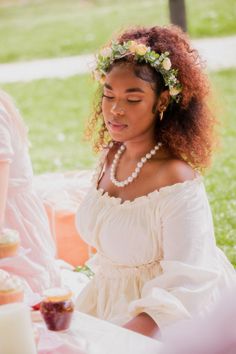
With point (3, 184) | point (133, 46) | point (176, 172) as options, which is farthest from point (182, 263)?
point (3, 184)

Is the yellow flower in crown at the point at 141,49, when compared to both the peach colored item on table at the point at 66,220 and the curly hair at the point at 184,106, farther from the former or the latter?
the peach colored item on table at the point at 66,220

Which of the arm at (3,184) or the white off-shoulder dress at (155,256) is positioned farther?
the arm at (3,184)

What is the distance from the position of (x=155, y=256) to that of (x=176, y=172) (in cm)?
27

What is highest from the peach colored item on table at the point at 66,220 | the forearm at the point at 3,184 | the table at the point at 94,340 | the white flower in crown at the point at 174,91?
the white flower in crown at the point at 174,91

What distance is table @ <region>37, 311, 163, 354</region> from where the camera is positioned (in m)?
2.19

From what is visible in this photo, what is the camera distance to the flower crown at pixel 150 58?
107 inches

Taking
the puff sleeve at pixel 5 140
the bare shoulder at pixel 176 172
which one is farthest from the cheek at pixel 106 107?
the puff sleeve at pixel 5 140

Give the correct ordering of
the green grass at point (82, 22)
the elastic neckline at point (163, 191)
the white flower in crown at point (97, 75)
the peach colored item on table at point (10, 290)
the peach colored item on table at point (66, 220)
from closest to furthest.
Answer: the peach colored item on table at point (10, 290)
the elastic neckline at point (163, 191)
the white flower in crown at point (97, 75)
the peach colored item on table at point (66, 220)
the green grass at point (82, 22)

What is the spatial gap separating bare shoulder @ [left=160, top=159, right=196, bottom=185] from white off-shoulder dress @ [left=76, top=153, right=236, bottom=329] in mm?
31

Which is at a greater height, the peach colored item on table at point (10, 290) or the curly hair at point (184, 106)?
the curly hair at point (184, 106)

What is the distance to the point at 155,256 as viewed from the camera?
269 cm

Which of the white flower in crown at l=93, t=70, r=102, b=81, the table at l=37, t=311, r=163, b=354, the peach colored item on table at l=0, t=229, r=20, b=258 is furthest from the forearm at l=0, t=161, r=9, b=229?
the table at l=37, t=311, r=163, b=354

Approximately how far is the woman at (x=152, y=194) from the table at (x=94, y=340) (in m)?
0.17

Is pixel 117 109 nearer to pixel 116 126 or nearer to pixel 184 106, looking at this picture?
pixel 116 126
